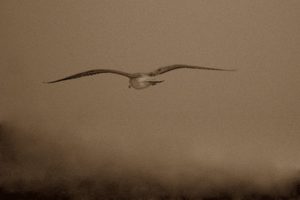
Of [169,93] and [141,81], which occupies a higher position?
[169,93]

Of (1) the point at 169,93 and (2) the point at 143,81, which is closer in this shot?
(2) the point at 143,81

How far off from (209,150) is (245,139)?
230 mm

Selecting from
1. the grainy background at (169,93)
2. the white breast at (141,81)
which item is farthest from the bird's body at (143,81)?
the grainy background at (169,93)

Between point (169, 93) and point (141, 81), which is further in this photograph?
point (169, 93)

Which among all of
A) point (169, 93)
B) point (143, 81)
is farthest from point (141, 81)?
point (169, 93)

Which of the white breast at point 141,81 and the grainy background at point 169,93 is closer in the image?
the white breast at point 141,81

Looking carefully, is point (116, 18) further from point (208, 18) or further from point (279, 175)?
point (279, 175)

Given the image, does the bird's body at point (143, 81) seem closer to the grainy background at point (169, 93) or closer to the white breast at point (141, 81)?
the white breast at point (141, 81)

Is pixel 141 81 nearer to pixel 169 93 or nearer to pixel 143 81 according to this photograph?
pixel 143 81

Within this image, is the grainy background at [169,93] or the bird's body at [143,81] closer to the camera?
the bird's body at [143,81]

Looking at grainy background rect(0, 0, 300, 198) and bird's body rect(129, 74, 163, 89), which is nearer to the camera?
bird's body rect(129, 74, 163, 89)

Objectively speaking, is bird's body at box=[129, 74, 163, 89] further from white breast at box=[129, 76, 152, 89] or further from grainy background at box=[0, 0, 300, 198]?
grainy background at box=[0, 0, 300, 198]

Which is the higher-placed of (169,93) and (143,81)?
(169,93)

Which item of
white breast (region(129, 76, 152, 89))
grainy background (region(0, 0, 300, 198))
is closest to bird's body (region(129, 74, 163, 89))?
white breast (region(129, 76, 152, 89))
